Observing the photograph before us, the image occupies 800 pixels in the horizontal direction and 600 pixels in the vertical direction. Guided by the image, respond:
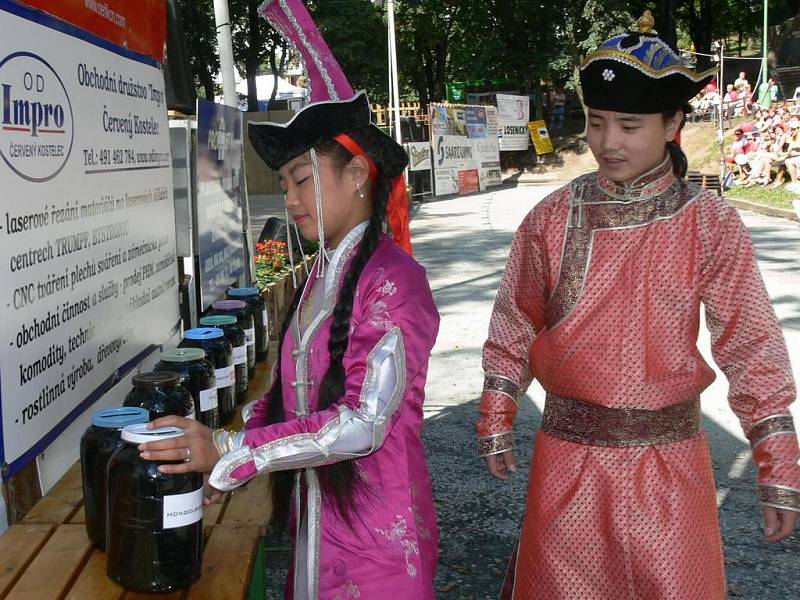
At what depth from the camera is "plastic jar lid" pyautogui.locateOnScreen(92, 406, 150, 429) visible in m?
2.18

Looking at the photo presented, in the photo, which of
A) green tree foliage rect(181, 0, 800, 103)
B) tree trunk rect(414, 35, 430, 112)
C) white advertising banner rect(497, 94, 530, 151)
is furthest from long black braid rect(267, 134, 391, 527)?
tree trunk rect(414, 35, 430, 112)

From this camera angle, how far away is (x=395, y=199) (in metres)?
2.35

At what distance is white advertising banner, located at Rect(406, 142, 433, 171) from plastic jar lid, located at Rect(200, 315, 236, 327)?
20889mm

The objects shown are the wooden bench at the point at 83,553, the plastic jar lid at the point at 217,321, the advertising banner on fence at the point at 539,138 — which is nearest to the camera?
the wooden bench at the point at 83,553

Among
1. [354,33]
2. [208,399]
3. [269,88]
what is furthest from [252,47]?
[208,399]

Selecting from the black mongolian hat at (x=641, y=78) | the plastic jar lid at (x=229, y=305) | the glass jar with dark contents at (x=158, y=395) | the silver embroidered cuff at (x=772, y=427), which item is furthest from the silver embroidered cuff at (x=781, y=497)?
the plastic jar lid at (x=229, y=305)

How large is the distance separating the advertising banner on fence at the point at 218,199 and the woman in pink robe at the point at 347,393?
2.41 m

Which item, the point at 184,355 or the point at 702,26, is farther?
the point at 702,26

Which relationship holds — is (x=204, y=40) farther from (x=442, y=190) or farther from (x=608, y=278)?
(x=608, y=278)

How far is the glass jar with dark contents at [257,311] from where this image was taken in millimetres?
4527

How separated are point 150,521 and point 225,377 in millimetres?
1485

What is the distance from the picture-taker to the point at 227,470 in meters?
1.91

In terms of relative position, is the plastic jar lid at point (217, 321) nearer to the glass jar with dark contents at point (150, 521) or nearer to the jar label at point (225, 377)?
the jar label at point (225, 377)

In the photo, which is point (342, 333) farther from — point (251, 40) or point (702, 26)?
point (702, 26)
